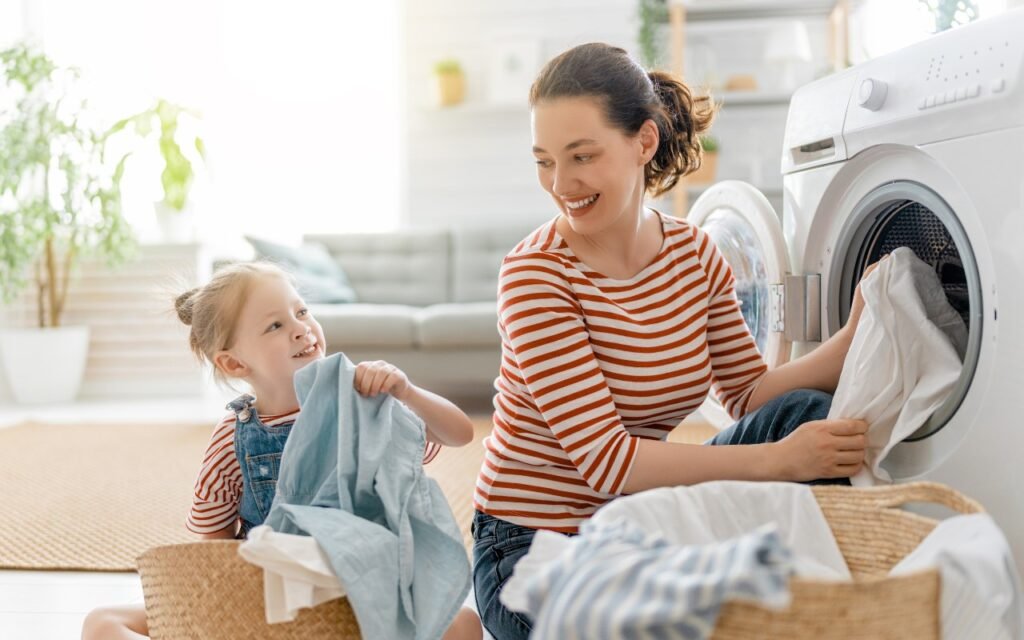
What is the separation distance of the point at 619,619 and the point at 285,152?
464 centimetres

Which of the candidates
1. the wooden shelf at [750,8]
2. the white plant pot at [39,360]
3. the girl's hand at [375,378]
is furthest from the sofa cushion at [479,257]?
the girl's hand at [375,378]

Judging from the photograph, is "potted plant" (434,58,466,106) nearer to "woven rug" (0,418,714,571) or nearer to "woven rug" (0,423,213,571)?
"woven rug" (0,418,714,571)

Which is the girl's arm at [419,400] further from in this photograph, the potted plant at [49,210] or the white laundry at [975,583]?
the potted plant at [49,210]

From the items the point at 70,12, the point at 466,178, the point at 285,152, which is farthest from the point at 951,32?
the point at 70,12

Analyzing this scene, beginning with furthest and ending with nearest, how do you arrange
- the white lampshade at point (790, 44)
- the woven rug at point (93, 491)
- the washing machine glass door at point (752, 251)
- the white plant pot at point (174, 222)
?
the white plant pot at point (174, 222) < the white lampshade at point (790, 44) < the woven rug at point (93, 491) < the washing machine glass door at point (752, 251)

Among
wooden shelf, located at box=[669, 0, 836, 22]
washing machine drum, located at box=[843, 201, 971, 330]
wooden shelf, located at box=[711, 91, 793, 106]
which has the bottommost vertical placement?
washing machine drum, located at box=[843, 201, 971, 330]

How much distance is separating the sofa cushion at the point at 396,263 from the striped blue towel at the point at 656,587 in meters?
3.43

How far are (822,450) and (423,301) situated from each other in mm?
3065

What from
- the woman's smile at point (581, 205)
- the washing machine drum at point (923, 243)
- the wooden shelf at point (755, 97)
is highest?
the wooden shelf at point (755, 97)

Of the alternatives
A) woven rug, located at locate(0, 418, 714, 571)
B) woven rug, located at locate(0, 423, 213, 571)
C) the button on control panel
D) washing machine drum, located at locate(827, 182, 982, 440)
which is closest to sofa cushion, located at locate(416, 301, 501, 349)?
woven rug, located at locate(0, 418, 714, 571)

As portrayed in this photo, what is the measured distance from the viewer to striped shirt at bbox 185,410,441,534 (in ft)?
4.69

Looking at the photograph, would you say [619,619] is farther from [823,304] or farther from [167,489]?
[167,489]

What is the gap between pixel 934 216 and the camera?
1.41 metres

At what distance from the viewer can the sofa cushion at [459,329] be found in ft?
12.0
